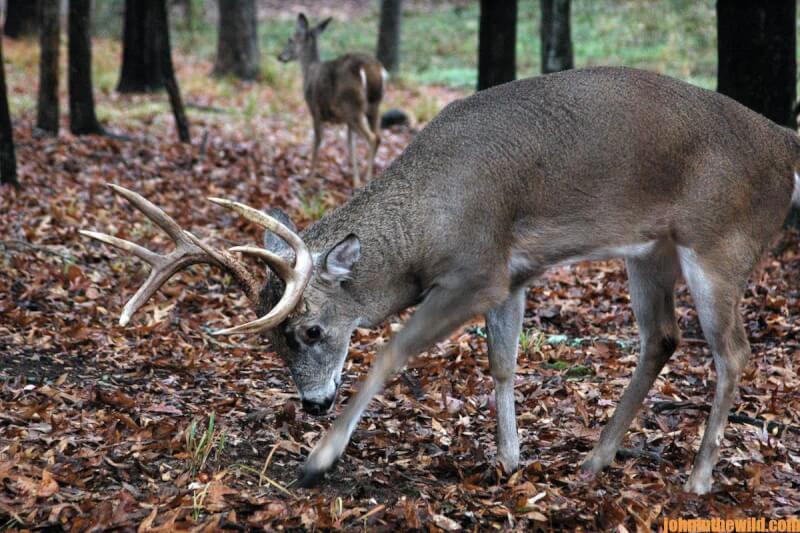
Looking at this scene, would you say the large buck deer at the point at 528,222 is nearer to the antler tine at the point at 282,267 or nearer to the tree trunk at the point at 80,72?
the antler tine at the point at 282,267

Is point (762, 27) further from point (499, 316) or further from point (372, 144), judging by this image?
point (372, 144)

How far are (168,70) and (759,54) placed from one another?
8.17m

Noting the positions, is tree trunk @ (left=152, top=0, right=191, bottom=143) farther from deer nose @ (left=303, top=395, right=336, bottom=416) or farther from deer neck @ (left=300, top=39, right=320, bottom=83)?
deer nose @ (left=303, top=395, right=336, bottom=416)

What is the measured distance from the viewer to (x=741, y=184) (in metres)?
5.07

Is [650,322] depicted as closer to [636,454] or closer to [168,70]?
[636,454]

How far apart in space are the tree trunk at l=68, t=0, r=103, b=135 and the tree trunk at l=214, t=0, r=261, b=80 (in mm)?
9948

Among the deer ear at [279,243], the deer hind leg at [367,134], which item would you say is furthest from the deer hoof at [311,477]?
the deer hind leg at [367,134]

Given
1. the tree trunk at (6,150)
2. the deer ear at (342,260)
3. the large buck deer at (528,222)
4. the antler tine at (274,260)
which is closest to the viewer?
the antler tine at (274,260)

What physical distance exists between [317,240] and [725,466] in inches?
97.9

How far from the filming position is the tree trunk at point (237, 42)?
2325 centimetres

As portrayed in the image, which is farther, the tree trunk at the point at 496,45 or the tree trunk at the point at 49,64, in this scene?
the tree trunk at the point at 496,45

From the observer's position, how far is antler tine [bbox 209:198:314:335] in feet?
14.6

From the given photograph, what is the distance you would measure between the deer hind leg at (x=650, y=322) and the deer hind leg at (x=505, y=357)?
0.53m

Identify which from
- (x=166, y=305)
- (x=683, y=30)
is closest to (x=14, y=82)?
(x=166, y=305)
